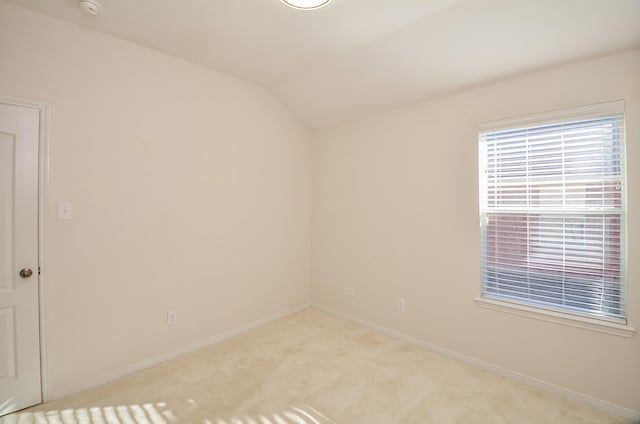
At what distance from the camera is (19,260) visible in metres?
2.02

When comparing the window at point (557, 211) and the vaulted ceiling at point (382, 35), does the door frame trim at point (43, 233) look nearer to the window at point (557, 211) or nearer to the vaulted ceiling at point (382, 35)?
the vaulted ceiling at point (382, 35)

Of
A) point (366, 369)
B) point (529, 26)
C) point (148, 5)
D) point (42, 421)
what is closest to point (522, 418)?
point (366, 369)

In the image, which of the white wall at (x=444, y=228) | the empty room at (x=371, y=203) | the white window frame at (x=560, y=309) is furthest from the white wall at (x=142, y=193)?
the white window frame at (x=560, y=309)

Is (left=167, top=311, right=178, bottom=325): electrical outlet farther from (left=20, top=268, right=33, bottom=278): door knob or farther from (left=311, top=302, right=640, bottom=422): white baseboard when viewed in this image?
(left=311, top=302, right=640, bottom=422): white baseboard

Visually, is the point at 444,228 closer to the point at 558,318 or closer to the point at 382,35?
the point at 558,318

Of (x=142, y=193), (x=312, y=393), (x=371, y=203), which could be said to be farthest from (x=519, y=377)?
(x=142, y=193)

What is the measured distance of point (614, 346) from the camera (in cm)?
199

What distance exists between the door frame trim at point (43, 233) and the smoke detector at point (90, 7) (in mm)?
709

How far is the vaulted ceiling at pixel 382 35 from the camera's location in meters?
1.90

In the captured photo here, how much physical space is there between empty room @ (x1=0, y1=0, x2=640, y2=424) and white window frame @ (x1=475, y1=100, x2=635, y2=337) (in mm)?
13

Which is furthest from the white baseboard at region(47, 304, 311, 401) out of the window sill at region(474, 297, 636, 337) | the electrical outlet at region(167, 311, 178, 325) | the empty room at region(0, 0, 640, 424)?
the window sill at region(474, 297, 636, 337)

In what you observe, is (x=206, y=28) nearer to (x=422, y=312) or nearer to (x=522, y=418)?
(x=422, y=312)

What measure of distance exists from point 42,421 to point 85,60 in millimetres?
2530

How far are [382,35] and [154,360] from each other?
11.1ft
